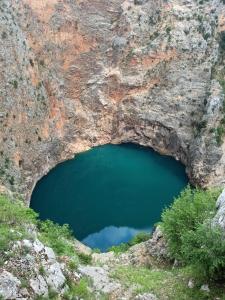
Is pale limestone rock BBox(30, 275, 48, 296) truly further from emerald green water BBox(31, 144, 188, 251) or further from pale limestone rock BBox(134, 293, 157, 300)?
emerald green water BBox(31, 144, 188, 251)

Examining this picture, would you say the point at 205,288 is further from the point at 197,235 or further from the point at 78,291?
the point at 78,291

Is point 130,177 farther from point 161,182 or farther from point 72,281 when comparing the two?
point 72,281

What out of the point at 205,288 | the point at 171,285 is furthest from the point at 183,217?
the point at 205,288

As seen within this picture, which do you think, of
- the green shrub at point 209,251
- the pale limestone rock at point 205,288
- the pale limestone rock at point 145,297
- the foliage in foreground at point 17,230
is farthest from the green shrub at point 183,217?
the foliage in foreground at point 17,230

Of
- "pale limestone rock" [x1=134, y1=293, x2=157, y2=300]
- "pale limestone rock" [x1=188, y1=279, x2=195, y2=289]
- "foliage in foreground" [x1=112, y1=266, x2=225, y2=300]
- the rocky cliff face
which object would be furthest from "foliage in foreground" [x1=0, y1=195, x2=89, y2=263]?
the rocky cliff face

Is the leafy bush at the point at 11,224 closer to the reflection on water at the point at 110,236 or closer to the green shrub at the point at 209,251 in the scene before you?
the green shrub at the point at 209,251

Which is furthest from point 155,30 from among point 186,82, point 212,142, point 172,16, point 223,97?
point 212,142
